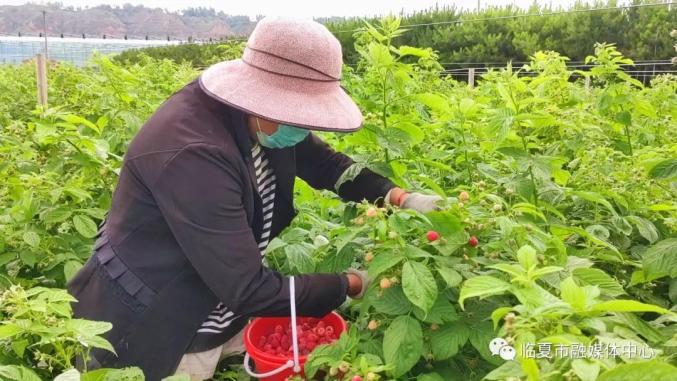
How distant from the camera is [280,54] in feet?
5.72

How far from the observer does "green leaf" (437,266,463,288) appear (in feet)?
4.76

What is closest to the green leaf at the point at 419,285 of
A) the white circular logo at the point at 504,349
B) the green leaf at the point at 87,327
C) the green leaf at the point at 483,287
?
the green leaf at the point at 483,287

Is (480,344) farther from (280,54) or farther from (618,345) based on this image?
(280,54)

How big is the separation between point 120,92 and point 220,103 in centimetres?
206

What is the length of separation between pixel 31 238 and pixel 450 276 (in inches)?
58.5

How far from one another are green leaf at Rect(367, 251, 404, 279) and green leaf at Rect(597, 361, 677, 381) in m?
0.71

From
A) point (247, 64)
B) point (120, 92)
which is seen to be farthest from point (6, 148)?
point (120, 92)

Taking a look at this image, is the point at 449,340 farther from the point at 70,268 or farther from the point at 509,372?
the point at 70,268

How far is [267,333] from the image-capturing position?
6.68 feet

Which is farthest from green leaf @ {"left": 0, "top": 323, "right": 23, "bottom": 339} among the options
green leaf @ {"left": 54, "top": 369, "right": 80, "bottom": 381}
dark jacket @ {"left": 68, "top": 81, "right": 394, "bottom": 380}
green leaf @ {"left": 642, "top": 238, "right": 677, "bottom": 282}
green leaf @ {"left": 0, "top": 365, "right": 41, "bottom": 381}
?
green leaf @ {"left": 642, "top": 238, "right": 677, "bottom": 282}

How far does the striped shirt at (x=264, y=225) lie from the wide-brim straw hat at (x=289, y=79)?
1.19ft

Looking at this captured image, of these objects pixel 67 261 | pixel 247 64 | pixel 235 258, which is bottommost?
pixel 67 261

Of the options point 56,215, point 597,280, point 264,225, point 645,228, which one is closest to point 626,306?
point 597,280

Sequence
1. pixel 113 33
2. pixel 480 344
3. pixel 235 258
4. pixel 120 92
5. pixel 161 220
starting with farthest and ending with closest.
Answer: pixel 113 33 → pixel 120 92 → pixel 161 220 → pixel 235 258 → pixel 480 344
